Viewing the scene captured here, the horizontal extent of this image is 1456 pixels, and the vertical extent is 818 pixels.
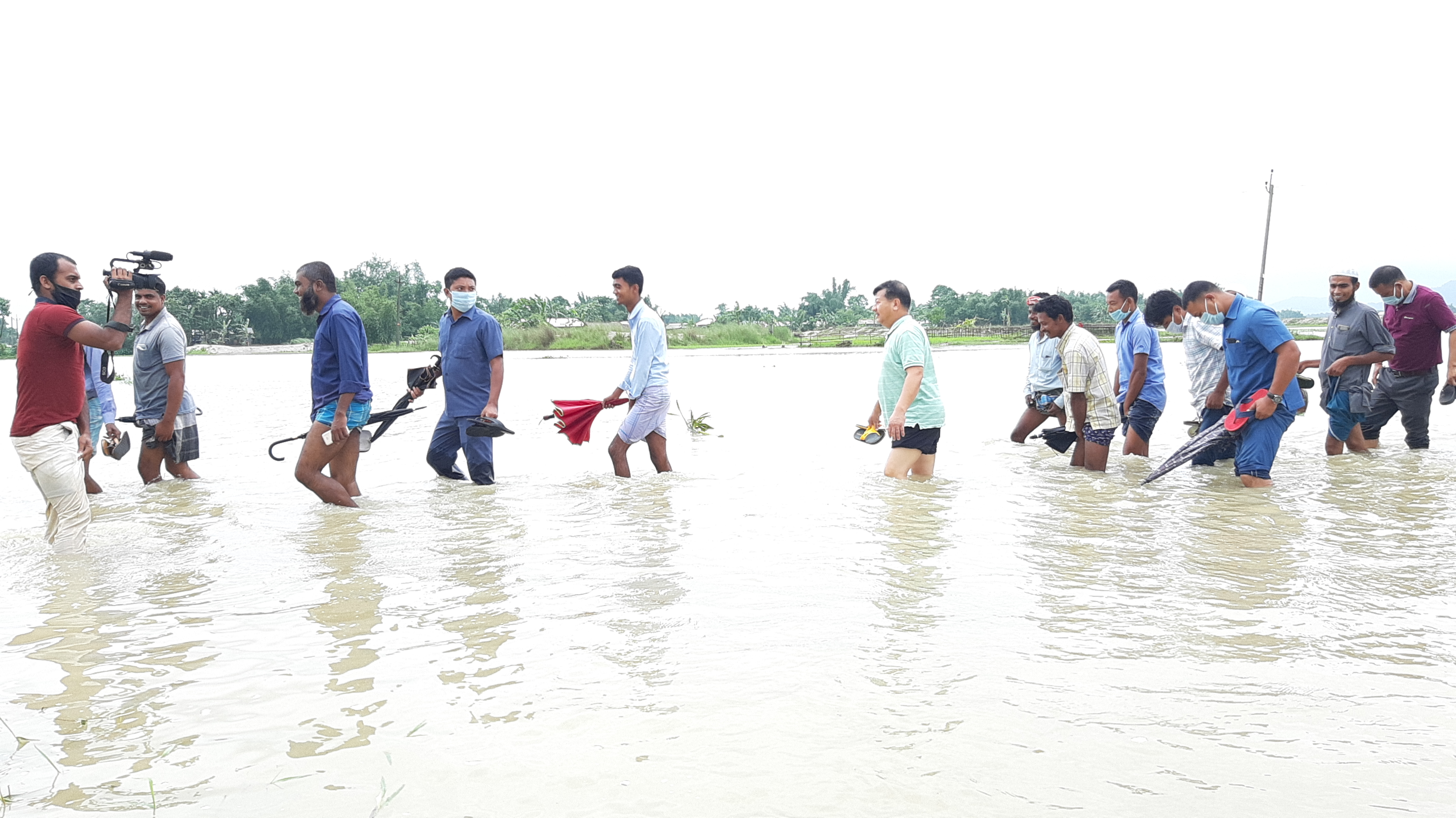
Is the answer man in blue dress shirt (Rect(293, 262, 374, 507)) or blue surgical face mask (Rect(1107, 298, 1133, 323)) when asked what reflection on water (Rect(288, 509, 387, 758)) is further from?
blue surgical face mask (Rect(1107, 298, 1133, 323))

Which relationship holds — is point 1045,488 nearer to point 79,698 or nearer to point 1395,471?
point 1395,471

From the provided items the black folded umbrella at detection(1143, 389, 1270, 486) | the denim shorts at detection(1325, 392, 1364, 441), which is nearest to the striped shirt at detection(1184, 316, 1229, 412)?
the black folded umbrella at detection(1143, 389, 1270, 486)

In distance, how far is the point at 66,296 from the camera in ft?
16.8

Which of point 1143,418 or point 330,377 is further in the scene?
point 1143,418

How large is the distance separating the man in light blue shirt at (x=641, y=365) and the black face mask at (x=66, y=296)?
3.52 m

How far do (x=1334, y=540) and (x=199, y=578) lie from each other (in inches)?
257

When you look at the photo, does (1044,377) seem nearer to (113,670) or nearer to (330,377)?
(330,377)

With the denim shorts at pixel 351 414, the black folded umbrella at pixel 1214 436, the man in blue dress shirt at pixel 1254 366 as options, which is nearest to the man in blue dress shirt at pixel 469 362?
the denim shorts at pixel 351 414

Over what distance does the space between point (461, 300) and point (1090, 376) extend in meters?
5.18

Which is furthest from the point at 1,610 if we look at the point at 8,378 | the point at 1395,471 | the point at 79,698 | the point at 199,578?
the point at 8,378

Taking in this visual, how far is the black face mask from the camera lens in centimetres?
505

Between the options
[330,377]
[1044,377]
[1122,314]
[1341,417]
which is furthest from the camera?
[1044,377]

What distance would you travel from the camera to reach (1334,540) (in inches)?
218

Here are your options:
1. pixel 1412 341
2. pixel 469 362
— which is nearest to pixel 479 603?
pixel 469 362
